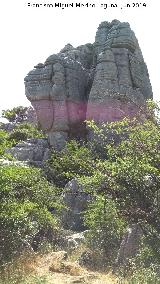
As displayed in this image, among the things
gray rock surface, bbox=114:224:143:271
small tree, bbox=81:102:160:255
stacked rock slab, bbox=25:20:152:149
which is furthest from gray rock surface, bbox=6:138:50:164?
small tree, bbox=81:102:160:255

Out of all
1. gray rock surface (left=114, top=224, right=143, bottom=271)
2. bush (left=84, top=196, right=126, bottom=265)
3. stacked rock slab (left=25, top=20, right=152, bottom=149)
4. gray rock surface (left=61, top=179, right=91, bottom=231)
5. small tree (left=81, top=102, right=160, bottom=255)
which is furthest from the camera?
stacked rock slab (left=25, top=20, right=152, bottom=149)

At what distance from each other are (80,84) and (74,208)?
885 inches

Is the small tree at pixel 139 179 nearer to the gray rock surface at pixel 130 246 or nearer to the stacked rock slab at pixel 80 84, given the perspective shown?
the gray rock surface at pixel 130 246

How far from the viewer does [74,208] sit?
30.0 metres

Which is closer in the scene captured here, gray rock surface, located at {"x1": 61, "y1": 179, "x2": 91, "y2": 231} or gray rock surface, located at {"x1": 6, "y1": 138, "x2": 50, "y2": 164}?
gray rock surface, located at {"x1": 61, "y1": 179, "x2": 91, "y2": 231}

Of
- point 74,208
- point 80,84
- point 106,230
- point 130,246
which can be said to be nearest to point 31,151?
point 80,84

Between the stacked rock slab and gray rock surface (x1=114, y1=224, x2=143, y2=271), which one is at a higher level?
the stacked rock slab

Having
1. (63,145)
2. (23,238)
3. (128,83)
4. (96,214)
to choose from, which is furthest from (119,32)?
(23,238)

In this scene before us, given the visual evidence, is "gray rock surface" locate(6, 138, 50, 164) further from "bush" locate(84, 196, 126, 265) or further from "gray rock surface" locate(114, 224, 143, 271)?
"gray rock surface" locate(114, 224, 143, 271)

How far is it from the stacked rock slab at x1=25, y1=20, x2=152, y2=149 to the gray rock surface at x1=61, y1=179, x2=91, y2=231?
14.8 m

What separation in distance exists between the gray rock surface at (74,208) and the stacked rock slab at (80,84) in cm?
1476

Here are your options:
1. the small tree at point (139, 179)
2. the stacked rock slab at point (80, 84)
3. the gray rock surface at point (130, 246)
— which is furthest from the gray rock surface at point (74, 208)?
the small tree at point (139, 179)

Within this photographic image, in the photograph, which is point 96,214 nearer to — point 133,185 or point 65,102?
point 133,185

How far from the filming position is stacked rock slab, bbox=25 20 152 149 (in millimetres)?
46219
